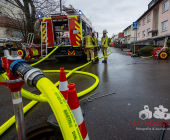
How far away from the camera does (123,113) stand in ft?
7.38

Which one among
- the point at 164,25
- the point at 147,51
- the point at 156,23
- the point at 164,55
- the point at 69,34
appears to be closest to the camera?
the point at 69,34

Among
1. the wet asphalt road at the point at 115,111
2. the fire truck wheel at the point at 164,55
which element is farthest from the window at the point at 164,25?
the wet asphalt road at the point at 115,111

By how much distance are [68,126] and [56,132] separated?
1018mm

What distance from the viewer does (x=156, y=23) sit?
24109 mm

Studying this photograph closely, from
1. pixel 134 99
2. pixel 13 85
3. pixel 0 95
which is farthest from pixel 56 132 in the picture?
pixel 0 95

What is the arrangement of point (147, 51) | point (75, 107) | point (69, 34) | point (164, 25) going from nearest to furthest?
point (75, 107), point (69, 34), point (147, 51), point (164, 25)

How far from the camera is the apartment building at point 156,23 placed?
19125mm

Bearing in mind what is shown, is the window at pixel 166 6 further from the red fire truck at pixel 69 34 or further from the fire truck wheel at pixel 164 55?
the red fire truck at pixel 69 34

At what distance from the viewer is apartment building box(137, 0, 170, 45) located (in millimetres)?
19125

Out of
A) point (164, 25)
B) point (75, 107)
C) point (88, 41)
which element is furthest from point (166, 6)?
point (75, 107)

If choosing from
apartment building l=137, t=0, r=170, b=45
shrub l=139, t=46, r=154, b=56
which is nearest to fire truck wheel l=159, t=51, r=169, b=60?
shrub l=139, t=46, r=154, b=56

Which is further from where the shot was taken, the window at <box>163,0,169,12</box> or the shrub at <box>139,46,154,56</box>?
the window at <box>163,0,169,12</box>

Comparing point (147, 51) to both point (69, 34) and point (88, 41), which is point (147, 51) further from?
point (69, 34)

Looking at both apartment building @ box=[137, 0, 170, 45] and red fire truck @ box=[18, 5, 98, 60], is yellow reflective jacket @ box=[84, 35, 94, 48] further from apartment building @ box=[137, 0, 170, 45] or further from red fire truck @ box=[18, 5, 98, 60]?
apartment building @ box=[137, 0, 170, 45]
